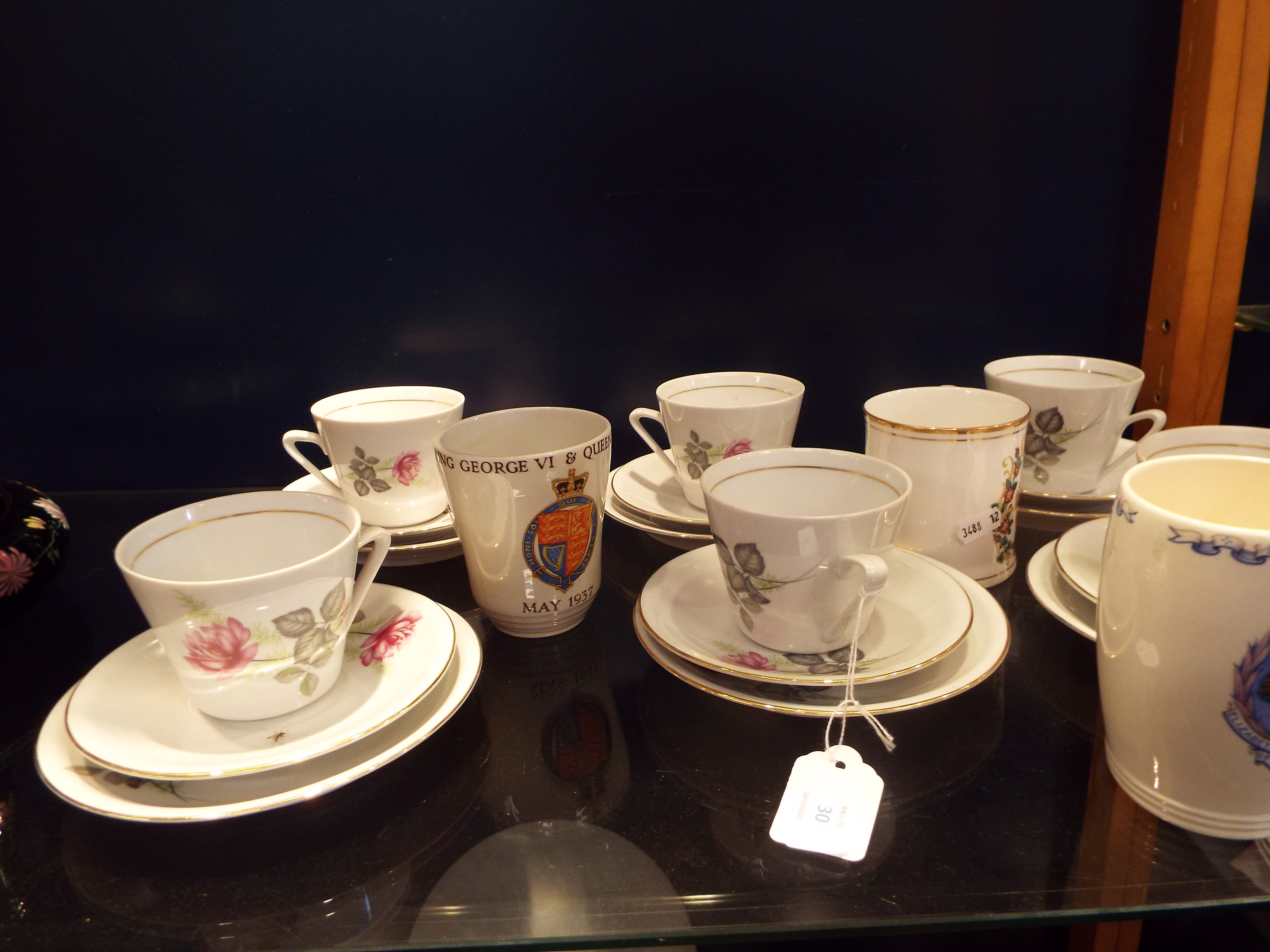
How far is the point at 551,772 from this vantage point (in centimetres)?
49

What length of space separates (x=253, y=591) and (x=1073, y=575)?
1.62 ft

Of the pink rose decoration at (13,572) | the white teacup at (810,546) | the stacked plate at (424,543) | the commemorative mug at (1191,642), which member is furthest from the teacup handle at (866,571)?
the pink rose decoration at (13,572)

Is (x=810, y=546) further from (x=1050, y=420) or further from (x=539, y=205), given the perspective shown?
(x=539, y=205)

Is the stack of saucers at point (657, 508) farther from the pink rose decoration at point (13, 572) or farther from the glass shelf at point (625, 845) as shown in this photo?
the pink rose decoration at point (13, 572)

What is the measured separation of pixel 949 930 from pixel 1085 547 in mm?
300

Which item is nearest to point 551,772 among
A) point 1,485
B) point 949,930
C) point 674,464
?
point 949,930

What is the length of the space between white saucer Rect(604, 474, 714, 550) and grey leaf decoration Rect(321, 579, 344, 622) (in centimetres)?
25

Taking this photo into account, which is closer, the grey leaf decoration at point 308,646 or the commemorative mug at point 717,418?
the grey leaf decoration at point 308,646

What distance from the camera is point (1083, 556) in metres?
0.58

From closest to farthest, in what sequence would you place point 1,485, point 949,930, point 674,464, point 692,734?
point 949,930, point 692,734, point 1,485, point 674,464

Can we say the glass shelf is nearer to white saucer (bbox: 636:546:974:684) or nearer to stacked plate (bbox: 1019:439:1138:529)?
white saucer (bbox: 636:546:974:684)

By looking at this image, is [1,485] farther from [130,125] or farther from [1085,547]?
[1085,547]

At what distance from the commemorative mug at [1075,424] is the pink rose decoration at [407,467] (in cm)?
48

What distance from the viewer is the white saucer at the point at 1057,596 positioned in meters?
0.54
